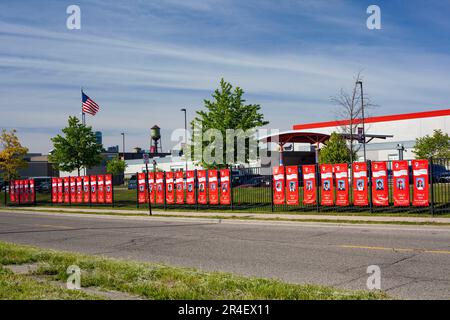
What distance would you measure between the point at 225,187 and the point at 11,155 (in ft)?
121

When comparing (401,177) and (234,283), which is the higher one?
(401,177)

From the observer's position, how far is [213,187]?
84.1 ft

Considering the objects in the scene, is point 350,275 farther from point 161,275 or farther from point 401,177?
point 401,177

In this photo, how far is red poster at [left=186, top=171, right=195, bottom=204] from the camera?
87.6 ft

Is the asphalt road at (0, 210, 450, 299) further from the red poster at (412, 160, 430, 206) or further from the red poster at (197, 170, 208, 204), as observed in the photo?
the red poster at (197, 170, 208, 204)

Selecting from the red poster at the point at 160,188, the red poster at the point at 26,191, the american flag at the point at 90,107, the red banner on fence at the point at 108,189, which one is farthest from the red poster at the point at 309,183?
the red poster at the point at 26,191

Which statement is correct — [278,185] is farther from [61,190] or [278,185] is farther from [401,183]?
[61,190]

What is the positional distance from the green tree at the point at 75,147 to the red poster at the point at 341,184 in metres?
32.7

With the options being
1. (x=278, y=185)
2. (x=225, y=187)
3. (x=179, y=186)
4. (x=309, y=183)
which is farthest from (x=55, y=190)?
(x=309, y=183)

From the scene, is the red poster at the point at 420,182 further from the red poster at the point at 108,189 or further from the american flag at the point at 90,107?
the american flag at the point at 90,107

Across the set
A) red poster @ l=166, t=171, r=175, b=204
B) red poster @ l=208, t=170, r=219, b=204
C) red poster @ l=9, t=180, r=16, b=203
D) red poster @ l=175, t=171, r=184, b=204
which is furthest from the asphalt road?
red poster @ l=9, t=180, r=16, b=203
